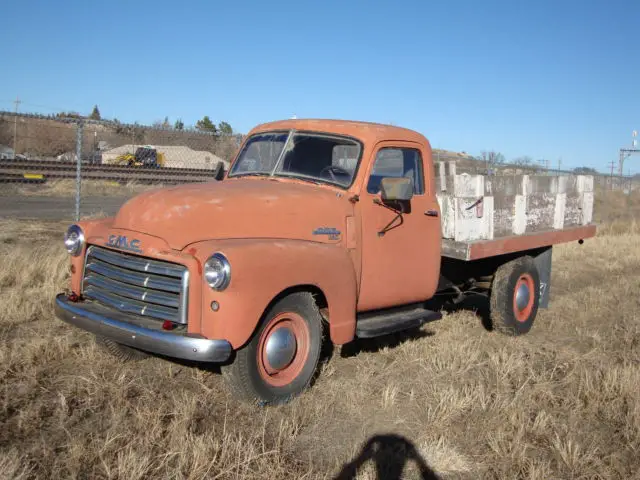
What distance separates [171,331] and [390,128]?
9.22 ft

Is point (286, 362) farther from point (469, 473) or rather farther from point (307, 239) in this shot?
point (469, 473)

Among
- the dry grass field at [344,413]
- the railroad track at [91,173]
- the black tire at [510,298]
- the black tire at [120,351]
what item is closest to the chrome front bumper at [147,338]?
the dry grass field at [344,413]

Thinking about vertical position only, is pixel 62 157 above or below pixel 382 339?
above

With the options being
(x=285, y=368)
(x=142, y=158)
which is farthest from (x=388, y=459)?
(x=142, y=158)

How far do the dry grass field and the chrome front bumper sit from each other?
43cm

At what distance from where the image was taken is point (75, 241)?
4574mm

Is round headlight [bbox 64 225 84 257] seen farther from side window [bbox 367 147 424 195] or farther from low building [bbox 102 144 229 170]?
low building [bbox 102 144 229 170]

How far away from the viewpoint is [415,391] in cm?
471

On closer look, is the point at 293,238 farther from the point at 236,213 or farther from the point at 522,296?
the point at 522,296

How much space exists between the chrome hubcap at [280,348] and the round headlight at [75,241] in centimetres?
162

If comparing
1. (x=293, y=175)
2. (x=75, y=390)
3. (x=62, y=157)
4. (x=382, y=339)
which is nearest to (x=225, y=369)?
(x=75, y=390)

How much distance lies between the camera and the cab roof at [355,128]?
17.4ft

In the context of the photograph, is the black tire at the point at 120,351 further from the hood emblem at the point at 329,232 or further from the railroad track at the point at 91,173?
the railroad track at the point at 91,173

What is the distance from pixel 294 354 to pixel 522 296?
12.1ft
